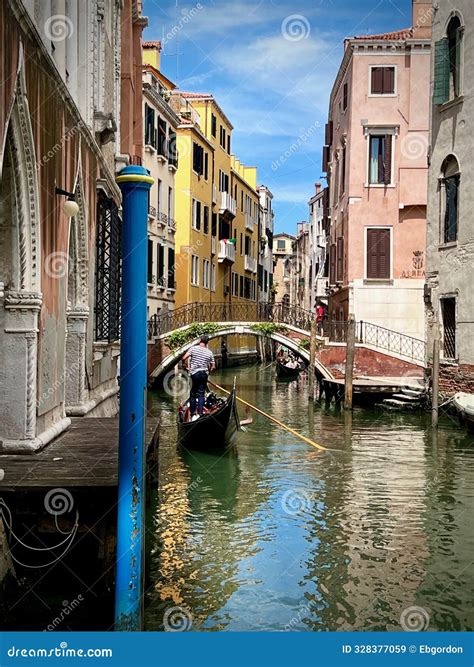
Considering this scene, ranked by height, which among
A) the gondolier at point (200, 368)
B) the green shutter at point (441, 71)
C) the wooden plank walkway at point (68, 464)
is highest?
the green shutter at point (441, 71)

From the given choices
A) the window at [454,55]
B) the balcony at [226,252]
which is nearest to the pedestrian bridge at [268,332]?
the window at [454,55]

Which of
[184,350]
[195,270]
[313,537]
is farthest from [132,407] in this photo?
[195,270]

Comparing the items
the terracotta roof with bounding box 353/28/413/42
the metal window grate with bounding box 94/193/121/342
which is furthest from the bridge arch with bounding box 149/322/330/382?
the metal window grate with bounding box 94/193/121/342

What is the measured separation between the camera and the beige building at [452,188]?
12422 mm

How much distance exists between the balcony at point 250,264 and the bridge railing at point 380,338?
51.3 ft

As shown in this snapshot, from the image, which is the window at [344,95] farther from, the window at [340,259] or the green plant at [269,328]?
the green plant at [269,328]

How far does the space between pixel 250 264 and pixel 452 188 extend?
21.7 metres

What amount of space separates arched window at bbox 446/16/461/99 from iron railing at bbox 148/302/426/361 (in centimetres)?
492

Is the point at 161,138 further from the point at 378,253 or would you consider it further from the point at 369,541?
the point at 369,541

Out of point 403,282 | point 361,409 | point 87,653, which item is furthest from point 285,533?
point 403,282

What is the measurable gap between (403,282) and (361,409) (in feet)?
12.9

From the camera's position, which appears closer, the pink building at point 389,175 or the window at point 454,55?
the window at point 454,55

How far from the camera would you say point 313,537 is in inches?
239

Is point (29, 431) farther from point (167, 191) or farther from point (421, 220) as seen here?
point (167, 191)
